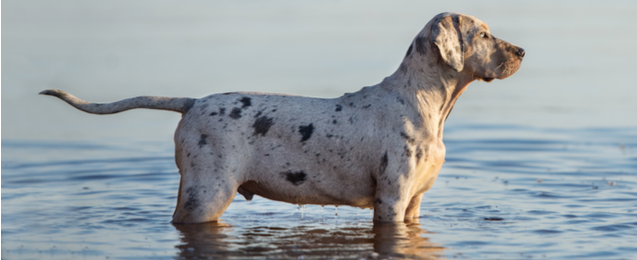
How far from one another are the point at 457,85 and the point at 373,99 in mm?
807

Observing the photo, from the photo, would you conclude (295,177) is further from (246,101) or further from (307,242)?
(246,101)

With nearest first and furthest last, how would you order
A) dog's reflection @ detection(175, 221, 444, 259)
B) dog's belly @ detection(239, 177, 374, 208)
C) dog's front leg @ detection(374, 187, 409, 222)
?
dog's reflection @ detection(175, 221, 444, 259) < dog's front leg @ detection(374, 187, 409, 222) < dog's belly @ detection(239, 177, 374, 208)

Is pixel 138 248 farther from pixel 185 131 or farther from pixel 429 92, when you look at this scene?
pixel 429 92

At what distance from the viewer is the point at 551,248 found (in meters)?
6.80

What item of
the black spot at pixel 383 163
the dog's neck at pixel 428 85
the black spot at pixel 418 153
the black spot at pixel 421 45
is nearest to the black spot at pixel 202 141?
the black spot at pixel 383 163

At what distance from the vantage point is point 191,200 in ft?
22.6

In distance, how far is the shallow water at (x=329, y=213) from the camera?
6742 mm

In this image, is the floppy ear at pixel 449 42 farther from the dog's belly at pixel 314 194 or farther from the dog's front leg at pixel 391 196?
the dog's belly at pixel 314 194

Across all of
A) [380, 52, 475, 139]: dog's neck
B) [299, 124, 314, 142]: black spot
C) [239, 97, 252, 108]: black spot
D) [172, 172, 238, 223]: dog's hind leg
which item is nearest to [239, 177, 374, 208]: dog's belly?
[172, 172, 238, 223]: dog's hind leg

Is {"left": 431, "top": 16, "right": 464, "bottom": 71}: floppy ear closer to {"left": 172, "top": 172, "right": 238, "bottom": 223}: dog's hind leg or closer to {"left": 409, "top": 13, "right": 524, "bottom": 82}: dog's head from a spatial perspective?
{"left": 409, "top": 13, "right": 524, "bottom": 82}: dog's head

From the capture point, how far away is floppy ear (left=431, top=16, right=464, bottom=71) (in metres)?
6.82

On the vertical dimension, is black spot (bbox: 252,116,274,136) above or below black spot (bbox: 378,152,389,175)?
above

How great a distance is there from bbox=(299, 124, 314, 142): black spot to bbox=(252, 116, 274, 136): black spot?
0.27m

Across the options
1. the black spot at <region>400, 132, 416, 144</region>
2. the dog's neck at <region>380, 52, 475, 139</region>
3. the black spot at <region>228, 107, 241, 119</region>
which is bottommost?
the black spot at <region>400, 132, 416, 144</region>
